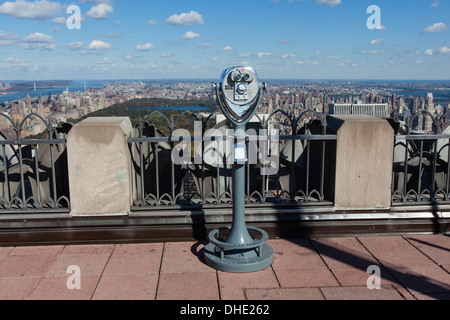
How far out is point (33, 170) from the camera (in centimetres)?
508

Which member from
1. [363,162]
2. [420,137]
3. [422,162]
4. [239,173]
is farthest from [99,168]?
[422,162]

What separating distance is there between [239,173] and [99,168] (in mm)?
1567

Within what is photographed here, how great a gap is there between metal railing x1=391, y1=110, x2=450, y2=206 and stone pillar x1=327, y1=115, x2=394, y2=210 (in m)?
0.19

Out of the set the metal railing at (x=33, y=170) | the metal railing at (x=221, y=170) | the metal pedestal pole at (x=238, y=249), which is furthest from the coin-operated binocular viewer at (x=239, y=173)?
the metal railing at (x=33, y=170)

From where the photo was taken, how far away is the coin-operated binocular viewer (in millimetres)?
3803

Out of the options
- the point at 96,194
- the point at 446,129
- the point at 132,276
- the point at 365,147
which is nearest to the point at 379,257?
the point at 365,147

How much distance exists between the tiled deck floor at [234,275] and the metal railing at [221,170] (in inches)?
21.0

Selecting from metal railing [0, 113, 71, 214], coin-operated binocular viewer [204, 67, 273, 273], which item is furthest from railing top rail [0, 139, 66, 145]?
coin-operated binocular viewer [204, 67, 273, 273]

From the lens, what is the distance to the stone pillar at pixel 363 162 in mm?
4641

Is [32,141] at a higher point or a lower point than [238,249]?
higher

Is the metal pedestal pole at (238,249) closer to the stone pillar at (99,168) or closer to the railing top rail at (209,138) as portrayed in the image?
the railing top rail at (209,138)

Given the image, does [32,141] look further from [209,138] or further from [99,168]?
[209,138]

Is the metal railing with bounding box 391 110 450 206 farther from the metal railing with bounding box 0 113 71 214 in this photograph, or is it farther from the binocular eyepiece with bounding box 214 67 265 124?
the metal railing with bounding box 0 113 71 214

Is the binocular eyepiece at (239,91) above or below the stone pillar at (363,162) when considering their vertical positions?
above
